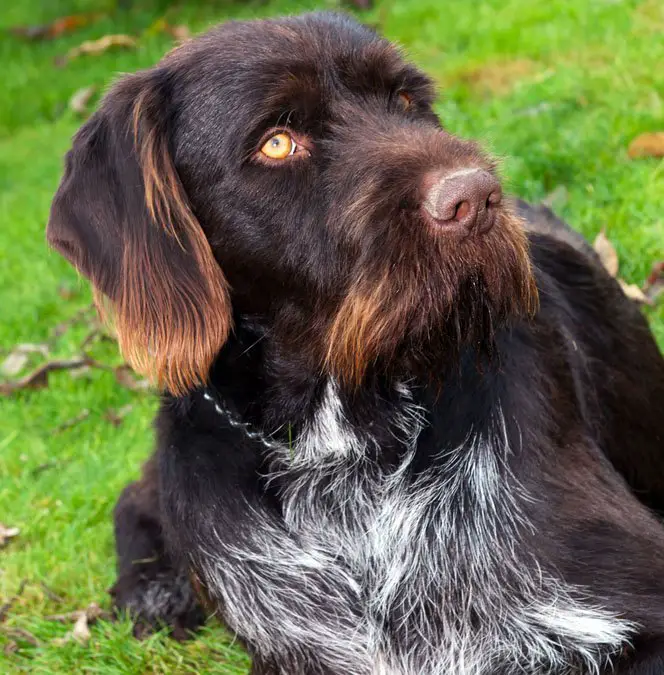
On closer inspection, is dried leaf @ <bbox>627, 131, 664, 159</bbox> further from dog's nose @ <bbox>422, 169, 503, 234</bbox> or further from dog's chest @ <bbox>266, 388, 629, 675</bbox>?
dog's nose @ <bbox>422, 169, 503, 234</bbox>

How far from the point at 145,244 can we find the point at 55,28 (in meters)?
11.2

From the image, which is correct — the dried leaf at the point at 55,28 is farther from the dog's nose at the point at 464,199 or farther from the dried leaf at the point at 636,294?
the dog's nose at the point at 464,199

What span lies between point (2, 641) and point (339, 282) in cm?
206

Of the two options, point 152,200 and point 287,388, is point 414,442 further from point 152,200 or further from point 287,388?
point 152,200

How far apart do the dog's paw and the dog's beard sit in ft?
4.74

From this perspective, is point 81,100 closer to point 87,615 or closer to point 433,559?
point 87,615

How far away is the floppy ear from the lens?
113 inches

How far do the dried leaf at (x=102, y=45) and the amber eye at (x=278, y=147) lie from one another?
357 inches

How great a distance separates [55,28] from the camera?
43.0 ft

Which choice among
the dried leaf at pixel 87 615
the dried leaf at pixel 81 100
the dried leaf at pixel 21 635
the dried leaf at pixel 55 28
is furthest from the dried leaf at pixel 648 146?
the dried leaf at pixel 55 28

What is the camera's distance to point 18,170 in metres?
9.91

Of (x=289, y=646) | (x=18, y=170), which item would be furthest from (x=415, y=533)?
(x=18, y=170)

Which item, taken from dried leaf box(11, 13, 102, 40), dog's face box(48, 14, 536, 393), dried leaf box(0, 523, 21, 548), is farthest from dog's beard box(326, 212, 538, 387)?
dried leaf box(11, 13, 102, 40)

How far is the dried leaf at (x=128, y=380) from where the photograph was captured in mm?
5469
